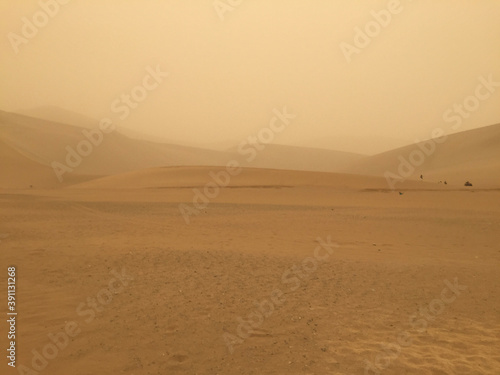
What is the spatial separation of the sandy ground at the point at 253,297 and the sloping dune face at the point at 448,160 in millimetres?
38720

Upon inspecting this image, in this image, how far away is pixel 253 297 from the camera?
669 cm

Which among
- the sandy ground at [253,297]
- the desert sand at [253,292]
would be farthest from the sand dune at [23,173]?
the sandy ground at [253,297]

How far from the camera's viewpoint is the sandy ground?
15.3 ft

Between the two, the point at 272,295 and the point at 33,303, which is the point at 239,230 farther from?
the point at 33,303

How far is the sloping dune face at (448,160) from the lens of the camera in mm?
49347

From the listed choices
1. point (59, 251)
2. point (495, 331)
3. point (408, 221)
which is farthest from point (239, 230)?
point (495, 331)

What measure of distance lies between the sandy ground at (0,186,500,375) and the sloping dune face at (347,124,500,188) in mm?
38720

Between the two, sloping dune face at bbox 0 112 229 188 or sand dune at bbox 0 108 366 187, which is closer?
sloping dune face at bbox 0 112 229 188

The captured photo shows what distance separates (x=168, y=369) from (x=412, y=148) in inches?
3060

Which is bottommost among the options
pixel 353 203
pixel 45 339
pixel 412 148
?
pixel 45 339

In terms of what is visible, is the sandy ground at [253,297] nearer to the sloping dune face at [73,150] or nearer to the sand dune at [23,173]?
the sand dune at [23,173]

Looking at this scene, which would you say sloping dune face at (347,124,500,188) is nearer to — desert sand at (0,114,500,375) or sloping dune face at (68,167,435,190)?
sloping dune face at (68,167,435,190)

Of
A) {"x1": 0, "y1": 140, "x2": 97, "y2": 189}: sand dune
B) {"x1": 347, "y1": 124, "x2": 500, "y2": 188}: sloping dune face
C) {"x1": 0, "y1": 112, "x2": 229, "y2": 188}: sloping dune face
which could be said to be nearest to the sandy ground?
{"x1": 0, "y1": 140, "x2": 97, "y2": 189}: sand dune

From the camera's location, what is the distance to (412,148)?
7519 centimetres
